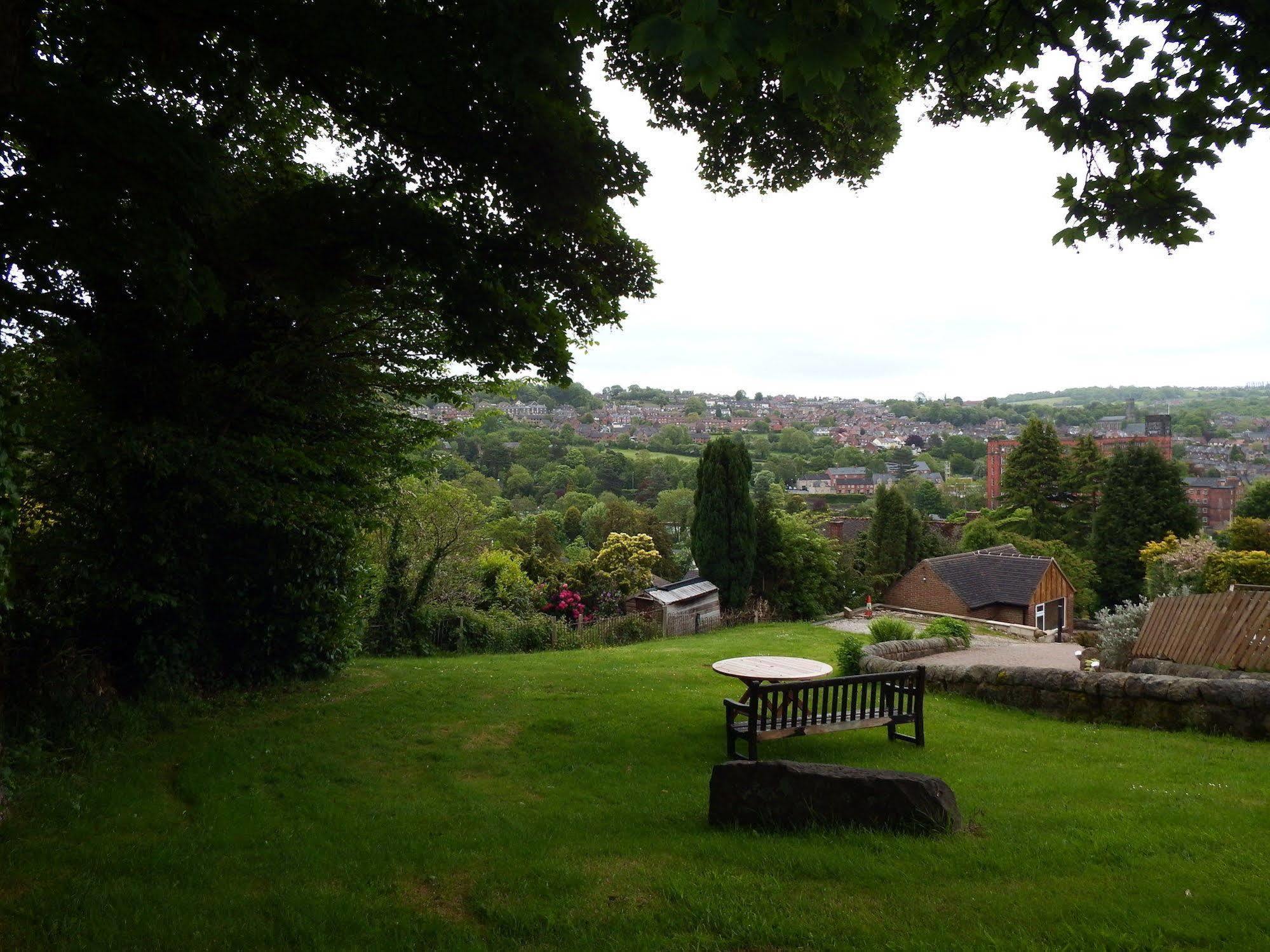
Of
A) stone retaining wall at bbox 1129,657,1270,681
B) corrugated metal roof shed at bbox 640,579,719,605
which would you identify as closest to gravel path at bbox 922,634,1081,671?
stone retaining wall at bbox 1129,657,1270,681

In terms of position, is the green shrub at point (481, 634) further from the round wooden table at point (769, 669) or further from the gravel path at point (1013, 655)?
the round wooden table at point (769, 669)

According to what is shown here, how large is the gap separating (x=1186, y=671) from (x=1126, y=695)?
2.09 m

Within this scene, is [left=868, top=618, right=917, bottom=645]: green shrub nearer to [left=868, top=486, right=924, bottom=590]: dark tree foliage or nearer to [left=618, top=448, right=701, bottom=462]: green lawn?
[left=868, top=486, right=924, bottom=590]: dark tree foliage

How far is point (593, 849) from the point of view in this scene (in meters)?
4.87

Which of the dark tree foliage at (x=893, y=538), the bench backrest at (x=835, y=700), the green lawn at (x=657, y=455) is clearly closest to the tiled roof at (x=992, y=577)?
the dark tree foliage at (x=893, y=538)

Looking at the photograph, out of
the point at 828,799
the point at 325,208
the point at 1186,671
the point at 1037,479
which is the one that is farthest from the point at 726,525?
the point at 1037,479

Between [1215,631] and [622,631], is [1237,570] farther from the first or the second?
[622,631]

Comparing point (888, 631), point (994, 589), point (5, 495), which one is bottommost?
point (994, 589)

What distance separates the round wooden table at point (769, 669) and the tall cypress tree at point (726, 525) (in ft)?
63.2

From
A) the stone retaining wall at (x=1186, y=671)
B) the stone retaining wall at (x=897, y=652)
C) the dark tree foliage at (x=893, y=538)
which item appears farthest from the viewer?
the dark tree foliage at (x=893, y=538)

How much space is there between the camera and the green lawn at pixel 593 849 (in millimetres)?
3664

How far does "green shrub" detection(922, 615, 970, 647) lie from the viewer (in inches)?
640

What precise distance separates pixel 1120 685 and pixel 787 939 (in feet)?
25.4

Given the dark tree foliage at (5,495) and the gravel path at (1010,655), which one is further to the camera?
the gravel path at (1010,655)
